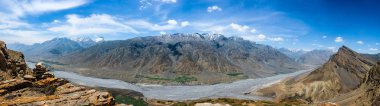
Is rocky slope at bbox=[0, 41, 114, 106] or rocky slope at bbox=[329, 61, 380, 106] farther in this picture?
rocky slope at bbox=[329, 61, 380, 106]

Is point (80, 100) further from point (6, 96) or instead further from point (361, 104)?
point (361, 104)

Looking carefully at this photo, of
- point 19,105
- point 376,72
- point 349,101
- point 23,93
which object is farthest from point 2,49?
point 376,72

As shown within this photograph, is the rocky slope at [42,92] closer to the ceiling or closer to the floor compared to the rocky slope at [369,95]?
closer to the ceiling

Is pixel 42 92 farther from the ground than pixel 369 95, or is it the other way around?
pixel 42 92

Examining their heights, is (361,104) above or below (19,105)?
below

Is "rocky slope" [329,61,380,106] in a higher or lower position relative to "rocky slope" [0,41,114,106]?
lower

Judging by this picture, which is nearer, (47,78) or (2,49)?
(47,78)

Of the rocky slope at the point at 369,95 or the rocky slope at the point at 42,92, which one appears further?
the rocky slope at the point at 369,95

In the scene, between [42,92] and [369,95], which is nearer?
[42,92]
